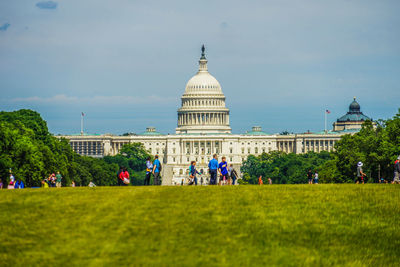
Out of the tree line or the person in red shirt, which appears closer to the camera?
the person in red shirt

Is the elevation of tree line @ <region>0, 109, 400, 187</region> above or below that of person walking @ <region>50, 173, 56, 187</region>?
above

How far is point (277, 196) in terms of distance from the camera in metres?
46.1

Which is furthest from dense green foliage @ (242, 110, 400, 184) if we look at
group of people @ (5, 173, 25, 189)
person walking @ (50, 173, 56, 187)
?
group of people @ (5, 173, 25, 189)

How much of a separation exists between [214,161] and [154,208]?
42.9ft

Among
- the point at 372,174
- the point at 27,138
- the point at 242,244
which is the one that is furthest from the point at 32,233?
the point at 372,174

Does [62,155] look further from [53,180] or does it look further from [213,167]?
[213,167]

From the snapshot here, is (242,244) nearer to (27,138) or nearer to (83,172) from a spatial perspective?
(27,138)

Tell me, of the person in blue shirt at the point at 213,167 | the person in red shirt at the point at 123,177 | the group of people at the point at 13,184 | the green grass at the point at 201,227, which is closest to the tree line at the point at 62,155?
the group of people at the point at 13,184

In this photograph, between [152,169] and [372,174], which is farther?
[372,174]

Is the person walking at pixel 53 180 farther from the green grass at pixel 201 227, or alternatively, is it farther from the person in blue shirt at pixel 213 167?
the green grass at pixel 201 227

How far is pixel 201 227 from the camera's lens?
40688 mm

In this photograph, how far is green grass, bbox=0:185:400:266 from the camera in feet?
123

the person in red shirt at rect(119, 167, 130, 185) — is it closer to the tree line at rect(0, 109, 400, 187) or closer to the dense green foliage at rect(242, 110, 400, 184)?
the tree line at rect(0, 109, 400, 187)

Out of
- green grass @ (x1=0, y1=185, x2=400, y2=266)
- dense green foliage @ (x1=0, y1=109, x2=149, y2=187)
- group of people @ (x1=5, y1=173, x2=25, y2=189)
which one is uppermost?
dense green foliage @ (x1=0, y1=109, x2=149, y2=187)
